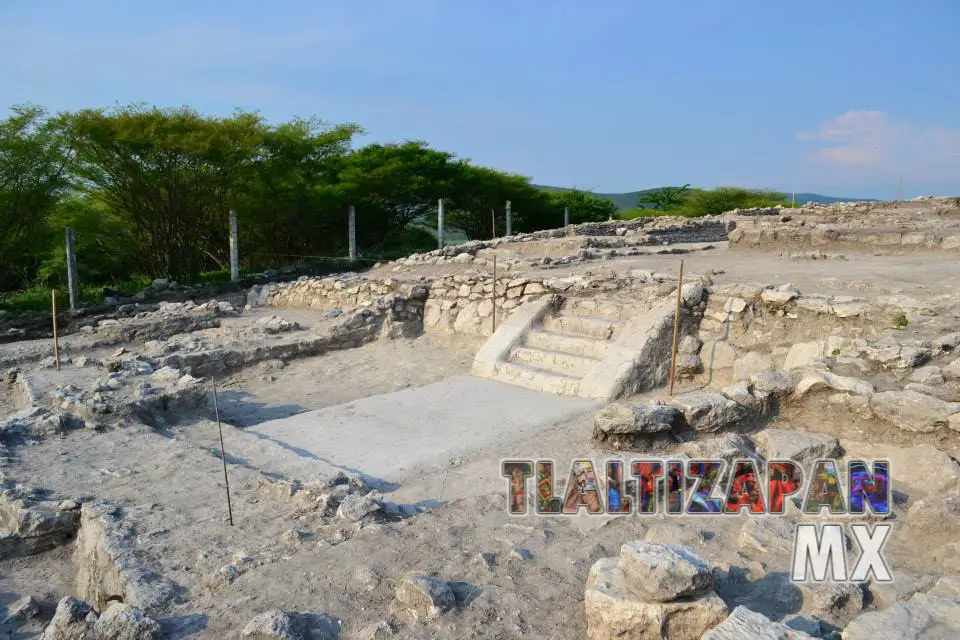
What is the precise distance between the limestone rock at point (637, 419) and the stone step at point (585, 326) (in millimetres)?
2131

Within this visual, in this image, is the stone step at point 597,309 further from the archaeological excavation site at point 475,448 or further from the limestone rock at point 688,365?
the limestone rock at point 688,365

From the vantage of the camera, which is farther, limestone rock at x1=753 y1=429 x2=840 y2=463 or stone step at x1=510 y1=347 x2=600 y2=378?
stone step at x1=510 y1=347 x2=600 y2=378

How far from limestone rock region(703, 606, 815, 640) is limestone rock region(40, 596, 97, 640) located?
2.05 metres

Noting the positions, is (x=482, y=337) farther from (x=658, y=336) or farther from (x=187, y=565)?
(x=187, y=565)

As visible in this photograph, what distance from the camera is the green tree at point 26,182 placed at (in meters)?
10.3

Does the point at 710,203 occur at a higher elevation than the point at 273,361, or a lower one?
higher

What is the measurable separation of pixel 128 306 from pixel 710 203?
21556mm

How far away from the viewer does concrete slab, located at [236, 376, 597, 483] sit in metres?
4.37

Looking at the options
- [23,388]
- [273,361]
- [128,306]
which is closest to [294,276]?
[128,306]

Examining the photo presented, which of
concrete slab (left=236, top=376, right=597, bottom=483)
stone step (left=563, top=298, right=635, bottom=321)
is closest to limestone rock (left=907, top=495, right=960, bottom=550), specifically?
concrete slab (left=236, top=376, right=597, bottom=483)

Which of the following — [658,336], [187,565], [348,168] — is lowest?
[187,565]

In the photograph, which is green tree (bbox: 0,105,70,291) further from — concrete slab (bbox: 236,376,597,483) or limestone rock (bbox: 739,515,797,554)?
limestone rock (bbox: 739,515,797,554)

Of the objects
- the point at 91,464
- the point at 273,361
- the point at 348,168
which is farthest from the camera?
the point at 348,168

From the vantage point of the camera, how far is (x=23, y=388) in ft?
18.4
